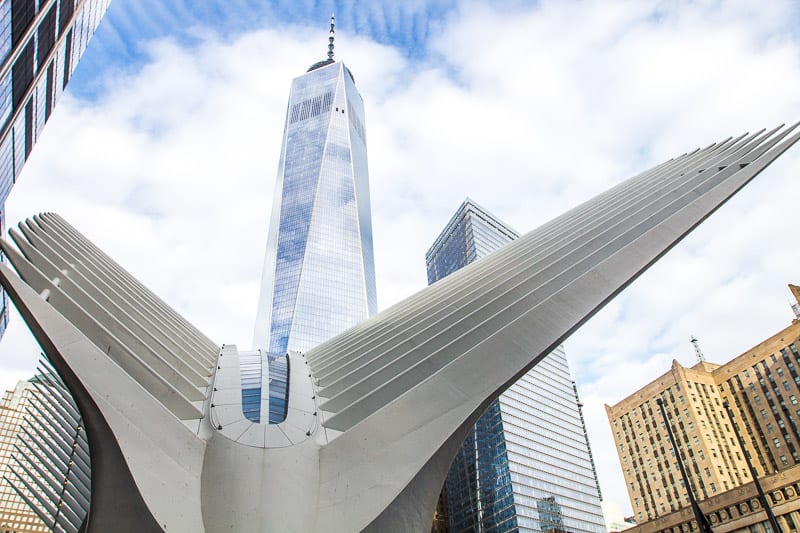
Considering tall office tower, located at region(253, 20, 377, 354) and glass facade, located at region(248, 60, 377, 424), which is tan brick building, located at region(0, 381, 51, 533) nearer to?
glass facade, located at region(248, 60, 377, 424)

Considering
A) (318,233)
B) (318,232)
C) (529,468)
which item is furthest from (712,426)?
(318,232)

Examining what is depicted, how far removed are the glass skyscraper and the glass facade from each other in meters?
0.25

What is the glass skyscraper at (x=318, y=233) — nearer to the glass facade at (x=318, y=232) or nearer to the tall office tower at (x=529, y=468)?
the glass facade at (x=318, y=232)

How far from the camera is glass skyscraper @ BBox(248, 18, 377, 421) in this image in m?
131

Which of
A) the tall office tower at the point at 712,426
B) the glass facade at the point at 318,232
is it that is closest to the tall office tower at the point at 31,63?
the glass facade at the point at 318,232

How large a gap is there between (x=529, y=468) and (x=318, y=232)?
85539mm

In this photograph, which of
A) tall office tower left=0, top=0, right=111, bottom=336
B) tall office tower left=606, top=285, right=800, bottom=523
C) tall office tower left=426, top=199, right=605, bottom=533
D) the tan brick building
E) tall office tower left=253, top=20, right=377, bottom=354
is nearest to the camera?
tall office tower left=0, top=0, right=111, bottom=336

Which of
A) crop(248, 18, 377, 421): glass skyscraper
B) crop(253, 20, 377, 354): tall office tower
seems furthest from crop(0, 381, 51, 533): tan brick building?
crop(253, 20, 377, 354): tall office tower

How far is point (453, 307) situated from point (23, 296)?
13.3m

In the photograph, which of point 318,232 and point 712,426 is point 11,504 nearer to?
point 318,232

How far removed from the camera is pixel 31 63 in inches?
1836

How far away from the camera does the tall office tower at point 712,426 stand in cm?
6777

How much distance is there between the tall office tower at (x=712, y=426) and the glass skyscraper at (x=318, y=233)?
230 feet

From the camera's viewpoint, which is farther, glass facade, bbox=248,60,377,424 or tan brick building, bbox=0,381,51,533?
glass facade, bbox=248,60,377,424
